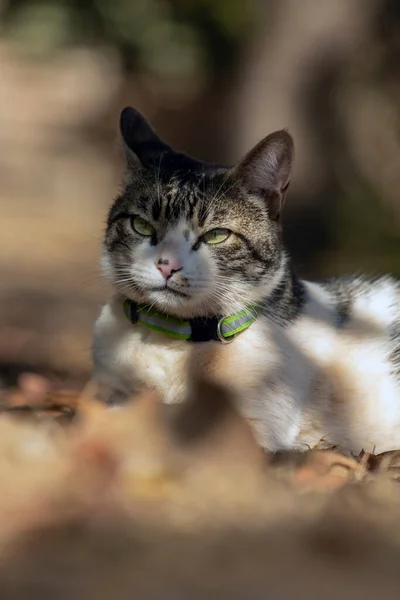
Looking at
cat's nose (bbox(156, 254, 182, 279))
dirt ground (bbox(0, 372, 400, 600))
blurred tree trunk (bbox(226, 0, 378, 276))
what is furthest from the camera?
blurred tree trunk (bbox(226, 0, 378, 276))

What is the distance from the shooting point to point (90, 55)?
11383 millimetres

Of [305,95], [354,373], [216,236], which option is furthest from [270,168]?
[305,95]

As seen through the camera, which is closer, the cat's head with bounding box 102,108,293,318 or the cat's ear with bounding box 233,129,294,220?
the cat's head with bounding box 102,108,293,318

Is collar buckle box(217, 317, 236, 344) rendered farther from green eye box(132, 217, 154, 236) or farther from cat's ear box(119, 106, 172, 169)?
cat's ear box(119, 106, 172, 169)

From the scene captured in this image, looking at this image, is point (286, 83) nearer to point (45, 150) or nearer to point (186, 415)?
point (45, 150)

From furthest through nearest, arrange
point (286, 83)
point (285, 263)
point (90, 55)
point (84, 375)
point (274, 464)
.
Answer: point (90, 55)
point (286, 83)
point (84, 375)
point (285, 263)
point (274, 464)

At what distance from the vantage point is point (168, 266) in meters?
2.46

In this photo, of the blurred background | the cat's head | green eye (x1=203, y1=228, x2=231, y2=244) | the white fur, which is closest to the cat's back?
the white fur


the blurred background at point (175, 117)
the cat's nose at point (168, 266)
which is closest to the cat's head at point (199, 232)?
the cat's nose at point (168, 266)

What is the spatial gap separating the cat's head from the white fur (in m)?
0.13

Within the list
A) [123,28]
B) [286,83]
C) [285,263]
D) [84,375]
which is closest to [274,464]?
[285,263]

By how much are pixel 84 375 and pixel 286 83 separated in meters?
3.81

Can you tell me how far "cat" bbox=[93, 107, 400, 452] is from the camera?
2.54 meters

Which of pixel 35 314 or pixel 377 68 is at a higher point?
pixel 377 68
